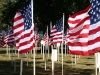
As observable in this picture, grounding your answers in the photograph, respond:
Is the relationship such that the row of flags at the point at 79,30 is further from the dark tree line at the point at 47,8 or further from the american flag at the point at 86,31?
the dark tree line at the point at 47,8

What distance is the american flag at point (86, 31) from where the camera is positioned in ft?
30.6

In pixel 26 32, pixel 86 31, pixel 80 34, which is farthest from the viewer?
pixel 26 32

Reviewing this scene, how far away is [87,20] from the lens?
10.3 meters

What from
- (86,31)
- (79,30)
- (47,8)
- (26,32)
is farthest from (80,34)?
(47,8)

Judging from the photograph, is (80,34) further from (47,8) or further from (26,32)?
(47,8)

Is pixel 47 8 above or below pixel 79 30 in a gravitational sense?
above

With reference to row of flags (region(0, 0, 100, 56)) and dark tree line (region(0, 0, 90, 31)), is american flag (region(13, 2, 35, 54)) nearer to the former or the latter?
row of flags (region(0, 0, 100, 56))

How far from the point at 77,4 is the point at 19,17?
3411cm

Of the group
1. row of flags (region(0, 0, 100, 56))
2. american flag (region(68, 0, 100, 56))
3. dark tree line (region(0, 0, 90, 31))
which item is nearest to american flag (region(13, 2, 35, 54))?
row of flags (region(0, 0, 100, 56))

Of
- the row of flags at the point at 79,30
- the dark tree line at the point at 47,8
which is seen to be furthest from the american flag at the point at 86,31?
the dark tree line at the point at 47,8

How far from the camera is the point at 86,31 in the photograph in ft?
35.4

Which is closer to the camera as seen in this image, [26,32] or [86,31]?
[86,31]

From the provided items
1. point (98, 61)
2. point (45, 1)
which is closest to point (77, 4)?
point (45, 1)

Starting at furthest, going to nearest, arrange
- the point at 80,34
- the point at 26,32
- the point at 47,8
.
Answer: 1. the point at 47,8
2. the point at 26,32
3. the point at 80,34
